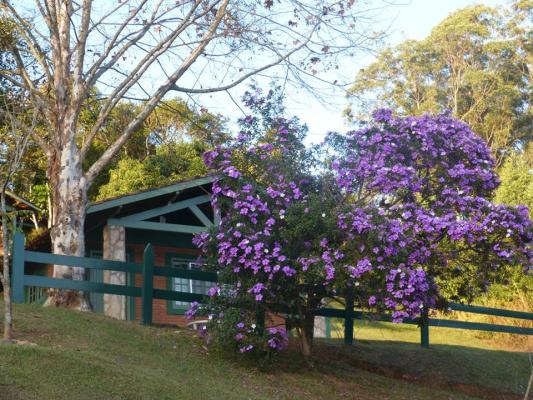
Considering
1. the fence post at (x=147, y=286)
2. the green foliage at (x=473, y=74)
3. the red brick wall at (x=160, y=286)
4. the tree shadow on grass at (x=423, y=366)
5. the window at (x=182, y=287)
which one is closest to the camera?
the fence post at (x=147, y=286)

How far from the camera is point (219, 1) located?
15688 mm

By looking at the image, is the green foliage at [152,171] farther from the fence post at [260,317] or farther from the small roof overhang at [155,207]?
the fence post at [260,317]

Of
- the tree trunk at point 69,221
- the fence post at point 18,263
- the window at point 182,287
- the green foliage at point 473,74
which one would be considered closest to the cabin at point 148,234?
the window at point 182,287

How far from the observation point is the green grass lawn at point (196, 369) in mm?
9102

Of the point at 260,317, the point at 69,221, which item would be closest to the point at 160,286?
the point at 69,221

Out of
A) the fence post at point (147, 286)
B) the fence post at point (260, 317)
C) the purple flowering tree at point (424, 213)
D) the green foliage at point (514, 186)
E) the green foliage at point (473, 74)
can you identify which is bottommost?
the fence post at point (260, 317)

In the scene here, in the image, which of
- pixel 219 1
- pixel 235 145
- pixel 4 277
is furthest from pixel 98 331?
pixel 219 1

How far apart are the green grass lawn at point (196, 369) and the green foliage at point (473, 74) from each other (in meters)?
25.9

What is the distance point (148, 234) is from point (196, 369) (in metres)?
9.63

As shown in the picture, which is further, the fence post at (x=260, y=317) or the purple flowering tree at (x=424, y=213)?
the fence post at (x=260, y=317)

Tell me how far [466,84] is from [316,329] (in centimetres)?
2540

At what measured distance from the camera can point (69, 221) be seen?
584 inches

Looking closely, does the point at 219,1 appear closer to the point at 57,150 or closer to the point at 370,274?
the point at 57,150

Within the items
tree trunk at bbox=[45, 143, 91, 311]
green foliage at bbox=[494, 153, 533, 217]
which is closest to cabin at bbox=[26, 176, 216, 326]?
tree trunk at bbox=[45, 143, 91, 311]
